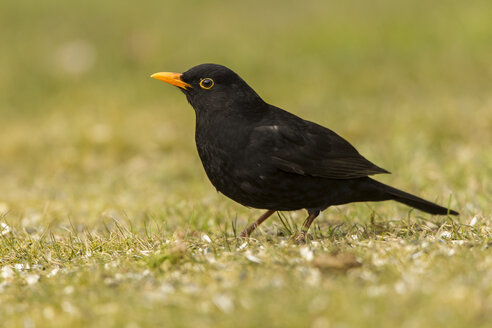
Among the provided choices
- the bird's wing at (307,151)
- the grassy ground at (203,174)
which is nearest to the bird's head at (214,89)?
the bird's wing at (307,151)

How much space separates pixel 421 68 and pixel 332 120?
10.2 feet

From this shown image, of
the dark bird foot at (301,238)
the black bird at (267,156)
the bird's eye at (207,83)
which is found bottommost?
the dark bird foot at (301,238)

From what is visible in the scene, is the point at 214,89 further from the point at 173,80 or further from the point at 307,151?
the point at 307,151

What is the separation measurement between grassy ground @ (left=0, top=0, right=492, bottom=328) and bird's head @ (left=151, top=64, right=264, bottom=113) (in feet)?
3.37

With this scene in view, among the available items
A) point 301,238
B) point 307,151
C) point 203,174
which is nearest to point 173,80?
point 307,151

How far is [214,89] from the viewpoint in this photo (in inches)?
204

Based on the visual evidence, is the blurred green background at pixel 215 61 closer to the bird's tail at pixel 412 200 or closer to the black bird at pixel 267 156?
the bird's tail at pixel 412 200

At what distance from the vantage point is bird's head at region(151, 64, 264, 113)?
5.10m

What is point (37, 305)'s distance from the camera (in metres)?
3.57

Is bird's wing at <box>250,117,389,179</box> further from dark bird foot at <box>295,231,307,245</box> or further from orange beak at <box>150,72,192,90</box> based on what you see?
orange beak at <box>150,72,192,90</box>

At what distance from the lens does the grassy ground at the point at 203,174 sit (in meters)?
3.32

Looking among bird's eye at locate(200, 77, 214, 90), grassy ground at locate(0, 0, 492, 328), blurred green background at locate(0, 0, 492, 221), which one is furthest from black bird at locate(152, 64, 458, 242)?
blurred green background at locate(0, 0, 492, 221)

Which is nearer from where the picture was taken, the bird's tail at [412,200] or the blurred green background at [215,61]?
the bird's tail at [412,200]

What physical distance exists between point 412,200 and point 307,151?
3.46 ft
